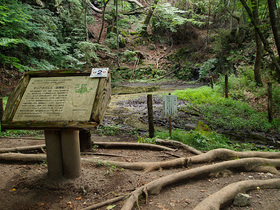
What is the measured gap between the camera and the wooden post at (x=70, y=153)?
119 inches

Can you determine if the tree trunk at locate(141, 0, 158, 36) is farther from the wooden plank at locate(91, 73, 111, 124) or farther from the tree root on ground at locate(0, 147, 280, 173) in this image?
the wooden plank at locate(91, 73, 111, 124)

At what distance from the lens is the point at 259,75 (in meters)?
11.1

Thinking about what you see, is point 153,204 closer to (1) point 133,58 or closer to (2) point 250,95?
(2) point 250,95

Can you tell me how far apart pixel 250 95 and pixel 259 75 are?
1.42 meters

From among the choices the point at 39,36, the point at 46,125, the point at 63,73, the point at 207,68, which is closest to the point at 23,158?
the point at 46,125

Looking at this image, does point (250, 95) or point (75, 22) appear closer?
point (250, 95)

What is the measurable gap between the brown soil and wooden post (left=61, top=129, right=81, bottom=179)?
0.12 meters

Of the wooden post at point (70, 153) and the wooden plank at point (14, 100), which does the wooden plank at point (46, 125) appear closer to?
the wooden plank at point (14, 100)

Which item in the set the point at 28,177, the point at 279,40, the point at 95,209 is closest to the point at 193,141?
the point at 95,209

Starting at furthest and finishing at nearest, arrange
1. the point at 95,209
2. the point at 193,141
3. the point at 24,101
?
the point at 193,141
the point at 24,101
the point at 95,209

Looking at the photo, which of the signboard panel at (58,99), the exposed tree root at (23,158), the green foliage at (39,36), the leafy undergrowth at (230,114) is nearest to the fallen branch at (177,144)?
the exposed tree root at (23,158)

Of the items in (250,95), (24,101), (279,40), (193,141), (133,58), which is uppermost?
(133,58)

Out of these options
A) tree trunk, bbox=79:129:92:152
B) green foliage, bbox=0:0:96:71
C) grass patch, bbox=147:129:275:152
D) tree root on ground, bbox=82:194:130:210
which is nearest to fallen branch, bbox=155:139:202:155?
grass patch, bbox=147:129:275:152

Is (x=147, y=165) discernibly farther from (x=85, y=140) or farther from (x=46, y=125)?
(x=46, y=125)
